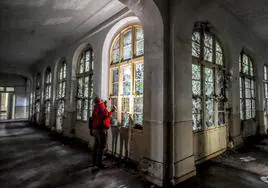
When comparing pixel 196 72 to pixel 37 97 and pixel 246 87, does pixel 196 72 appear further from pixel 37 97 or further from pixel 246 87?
pixel 37 97

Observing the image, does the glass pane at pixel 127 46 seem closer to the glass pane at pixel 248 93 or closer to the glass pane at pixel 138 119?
the glass pane at pixel 138 119

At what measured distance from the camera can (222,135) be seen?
4223 mm

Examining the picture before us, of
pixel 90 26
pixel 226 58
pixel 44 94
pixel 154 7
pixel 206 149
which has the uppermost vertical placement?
pixel 90 26

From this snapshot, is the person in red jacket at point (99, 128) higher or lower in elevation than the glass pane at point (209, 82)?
lower

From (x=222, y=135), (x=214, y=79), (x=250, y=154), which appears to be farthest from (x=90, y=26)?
(x=250, y=154)

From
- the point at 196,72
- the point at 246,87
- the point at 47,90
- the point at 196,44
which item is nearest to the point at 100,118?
the point at 196,72

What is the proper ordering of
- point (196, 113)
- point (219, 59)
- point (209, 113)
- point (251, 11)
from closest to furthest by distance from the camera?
point (196, 113), point (209, 113), point (251, 11), point (219, 59)

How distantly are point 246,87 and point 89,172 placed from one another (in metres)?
5.59

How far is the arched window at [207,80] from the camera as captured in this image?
3.63m

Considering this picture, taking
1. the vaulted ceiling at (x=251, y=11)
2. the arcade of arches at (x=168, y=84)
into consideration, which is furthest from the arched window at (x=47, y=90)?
the vaulted ceiling at (x=251, y=11)

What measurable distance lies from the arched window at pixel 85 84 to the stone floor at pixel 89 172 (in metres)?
1.66

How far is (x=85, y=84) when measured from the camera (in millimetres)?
5727

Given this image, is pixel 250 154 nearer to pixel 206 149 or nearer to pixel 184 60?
pixel 206 149

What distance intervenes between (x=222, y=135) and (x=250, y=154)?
81 cm
